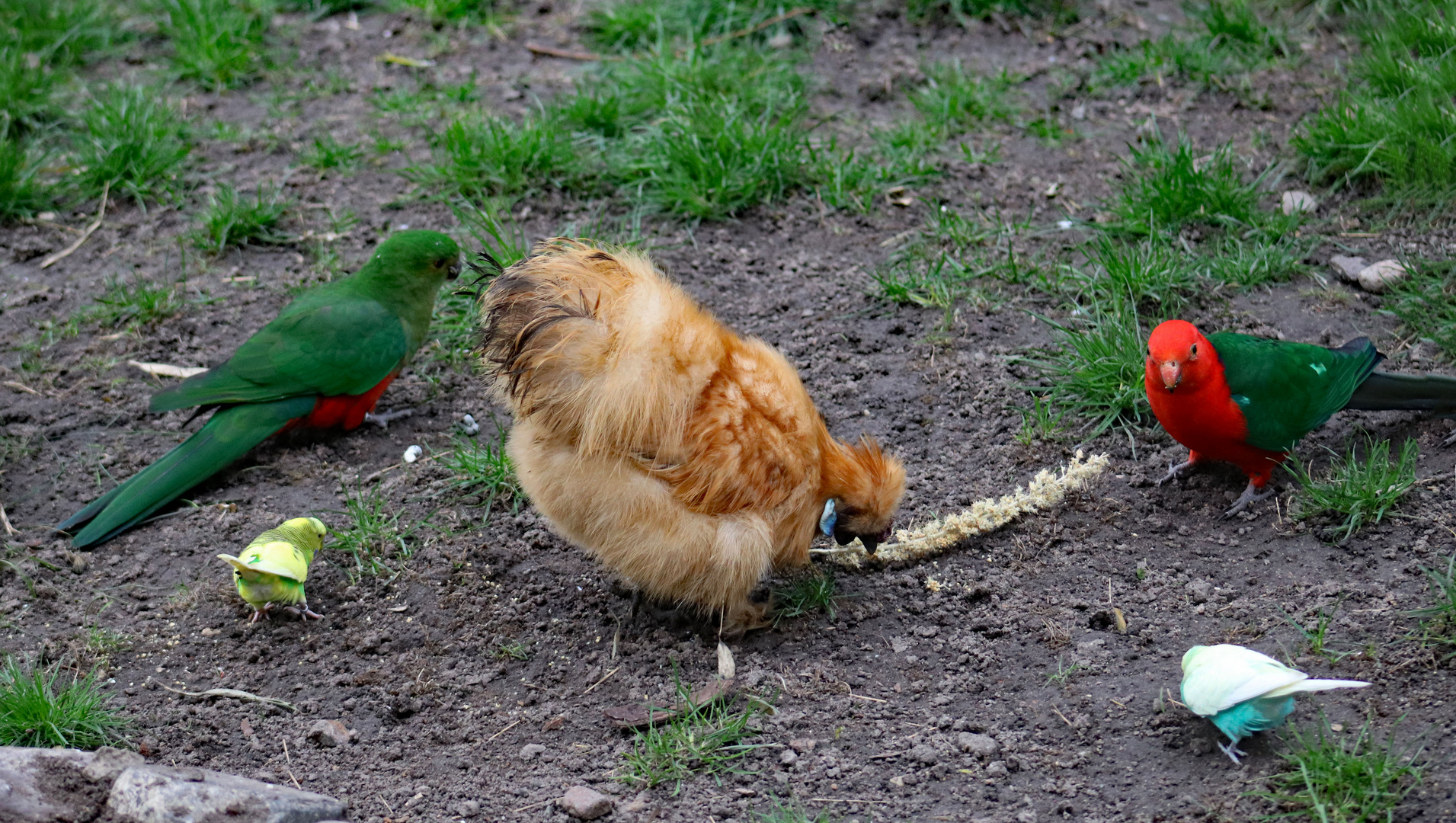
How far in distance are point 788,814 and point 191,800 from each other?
154cm

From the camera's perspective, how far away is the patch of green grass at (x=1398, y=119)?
5.52m

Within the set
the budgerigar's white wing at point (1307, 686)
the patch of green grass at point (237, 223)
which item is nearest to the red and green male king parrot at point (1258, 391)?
the budgerigar's white wing at point (1307, 686)

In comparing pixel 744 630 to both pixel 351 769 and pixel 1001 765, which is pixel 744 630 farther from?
pixel 351 769

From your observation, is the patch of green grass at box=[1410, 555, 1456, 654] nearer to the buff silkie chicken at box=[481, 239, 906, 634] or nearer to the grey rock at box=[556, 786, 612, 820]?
the buff silkie chicken at box=[481, 239, 906, 634]

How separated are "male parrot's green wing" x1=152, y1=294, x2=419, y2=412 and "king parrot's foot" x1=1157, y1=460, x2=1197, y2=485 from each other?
133 inches

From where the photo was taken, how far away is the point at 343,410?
5055 mm

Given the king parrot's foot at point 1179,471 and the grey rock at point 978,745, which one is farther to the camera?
the king parrot's foot at point 1179,471

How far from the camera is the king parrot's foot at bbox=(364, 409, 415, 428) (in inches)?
204

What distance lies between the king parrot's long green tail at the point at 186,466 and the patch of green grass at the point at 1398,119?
5250 mm

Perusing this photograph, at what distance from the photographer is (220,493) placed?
15.6 feet

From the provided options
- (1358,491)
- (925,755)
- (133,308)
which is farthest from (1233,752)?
(133,308)

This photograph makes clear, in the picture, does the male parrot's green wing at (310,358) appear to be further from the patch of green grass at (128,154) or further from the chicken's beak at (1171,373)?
the chicken's beak at (1171,373)

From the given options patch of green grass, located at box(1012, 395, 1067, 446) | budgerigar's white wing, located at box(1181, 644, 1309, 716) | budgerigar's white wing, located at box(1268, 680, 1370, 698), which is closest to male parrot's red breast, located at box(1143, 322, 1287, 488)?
patch of green grass, located at box(1012, 395, 1067, 446)

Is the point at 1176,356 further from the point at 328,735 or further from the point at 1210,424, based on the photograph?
the point at 328,735
